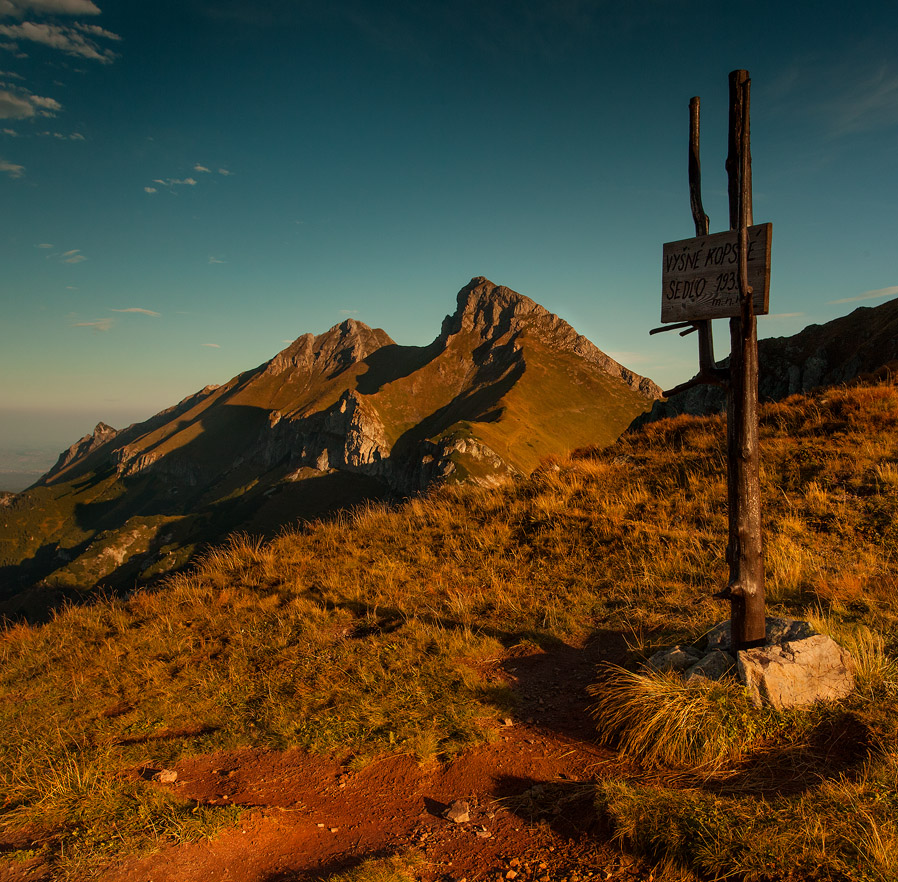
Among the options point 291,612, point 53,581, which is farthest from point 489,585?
point 53,581

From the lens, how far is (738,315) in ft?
A: 15.2

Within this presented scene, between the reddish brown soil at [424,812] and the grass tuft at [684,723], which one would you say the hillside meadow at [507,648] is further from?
the reddish brown soil at [424,812]

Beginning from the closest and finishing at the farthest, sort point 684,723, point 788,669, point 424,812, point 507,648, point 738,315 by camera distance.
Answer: point 424,812
point 684,723
point 788,669
point 738,315
point 507,648

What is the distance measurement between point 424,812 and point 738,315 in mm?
5149

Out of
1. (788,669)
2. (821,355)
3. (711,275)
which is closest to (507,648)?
(788,669)

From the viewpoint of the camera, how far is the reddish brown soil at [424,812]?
10.3 feet

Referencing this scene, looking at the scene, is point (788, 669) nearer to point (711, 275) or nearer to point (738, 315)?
point (738, 315)

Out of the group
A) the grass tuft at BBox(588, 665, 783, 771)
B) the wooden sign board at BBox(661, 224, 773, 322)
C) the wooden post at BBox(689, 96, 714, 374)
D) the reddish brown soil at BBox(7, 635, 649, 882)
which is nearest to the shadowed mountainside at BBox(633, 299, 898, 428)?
the wooden post at BBox(689, 96, 714, 374)

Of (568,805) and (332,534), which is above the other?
(332,534)

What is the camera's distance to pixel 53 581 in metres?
132

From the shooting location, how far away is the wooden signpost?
4594 millimetres

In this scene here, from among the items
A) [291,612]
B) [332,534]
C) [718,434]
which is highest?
[718,434]

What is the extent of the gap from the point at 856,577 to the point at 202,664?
8.89 m

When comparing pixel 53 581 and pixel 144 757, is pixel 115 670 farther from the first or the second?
Result: pixel 53 581
